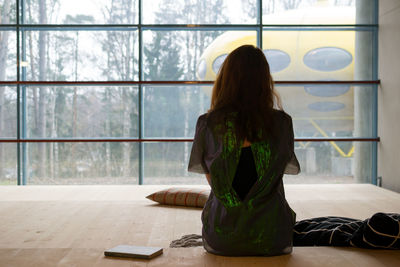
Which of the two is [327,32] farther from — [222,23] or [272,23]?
[222,23]

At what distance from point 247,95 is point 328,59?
4316mm

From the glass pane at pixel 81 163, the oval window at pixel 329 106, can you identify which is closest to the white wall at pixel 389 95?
the oval window at pixel 329 106

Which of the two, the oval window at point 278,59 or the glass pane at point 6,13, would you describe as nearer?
the glass pane at point 6,13

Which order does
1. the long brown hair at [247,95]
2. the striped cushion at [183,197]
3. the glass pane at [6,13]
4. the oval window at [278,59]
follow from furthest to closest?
the oval window at [278,59] → the glass pane at [6,13] → the striped cushion at [183,197] → the long brown hair at [247,95]

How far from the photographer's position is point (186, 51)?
625 centimetres

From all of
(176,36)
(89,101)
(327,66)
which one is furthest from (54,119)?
(327,66)

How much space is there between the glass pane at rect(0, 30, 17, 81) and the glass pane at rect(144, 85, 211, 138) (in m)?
1.62

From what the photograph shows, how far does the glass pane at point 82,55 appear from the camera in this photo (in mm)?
6180

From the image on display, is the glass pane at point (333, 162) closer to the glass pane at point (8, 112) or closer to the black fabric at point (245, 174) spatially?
the glass pane at point (8, 112)

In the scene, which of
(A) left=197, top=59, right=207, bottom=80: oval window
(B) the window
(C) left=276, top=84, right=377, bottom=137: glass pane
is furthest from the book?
(C) left=276, top=84, right=377, bottom=137: glass pane

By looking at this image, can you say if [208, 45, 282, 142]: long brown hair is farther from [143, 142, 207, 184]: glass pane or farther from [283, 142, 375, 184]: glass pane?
[283, 142, 375, 184]: glass pane

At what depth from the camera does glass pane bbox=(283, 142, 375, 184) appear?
6.24 meters

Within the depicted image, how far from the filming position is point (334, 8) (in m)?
6.24

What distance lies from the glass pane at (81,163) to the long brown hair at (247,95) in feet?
13.2
